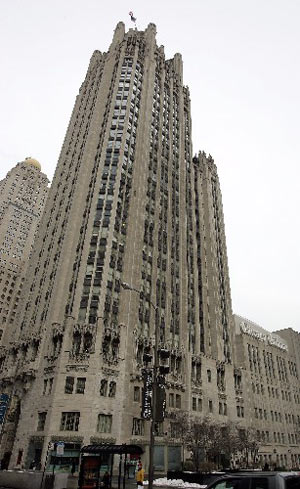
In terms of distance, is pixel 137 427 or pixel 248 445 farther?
pixel 248 445

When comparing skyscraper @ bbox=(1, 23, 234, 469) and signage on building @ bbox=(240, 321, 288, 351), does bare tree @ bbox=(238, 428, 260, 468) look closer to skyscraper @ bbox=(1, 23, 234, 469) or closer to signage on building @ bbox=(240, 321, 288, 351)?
skyscraper @ bbox=(1, 23, 234, 469)

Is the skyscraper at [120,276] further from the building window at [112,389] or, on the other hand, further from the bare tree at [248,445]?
the bare tree at [248,445]

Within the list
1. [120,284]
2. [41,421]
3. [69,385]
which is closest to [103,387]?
[69,385]

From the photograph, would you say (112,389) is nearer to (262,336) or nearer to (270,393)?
(270,393)

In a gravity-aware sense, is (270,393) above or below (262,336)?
below

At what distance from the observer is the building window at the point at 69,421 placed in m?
47.5

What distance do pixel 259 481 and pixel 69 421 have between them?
44.4m

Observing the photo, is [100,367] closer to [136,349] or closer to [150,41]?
[136,349]

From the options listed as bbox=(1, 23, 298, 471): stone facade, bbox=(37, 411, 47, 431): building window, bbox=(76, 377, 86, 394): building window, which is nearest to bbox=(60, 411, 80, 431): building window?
bbox=(1, 23, 298, 471): stone facade

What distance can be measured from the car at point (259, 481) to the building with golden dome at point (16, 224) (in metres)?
142

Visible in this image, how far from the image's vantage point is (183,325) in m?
69.2

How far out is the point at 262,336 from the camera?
9338 cm

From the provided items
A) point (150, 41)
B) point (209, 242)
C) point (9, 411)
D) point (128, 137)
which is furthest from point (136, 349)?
point (150, 41)

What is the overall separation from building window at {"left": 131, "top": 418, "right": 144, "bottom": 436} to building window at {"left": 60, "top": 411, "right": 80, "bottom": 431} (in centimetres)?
941
